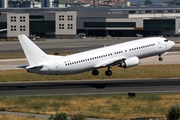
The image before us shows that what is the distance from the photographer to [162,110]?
40250 millimetres

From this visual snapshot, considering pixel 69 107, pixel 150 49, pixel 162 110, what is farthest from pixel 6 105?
pixel 150 49

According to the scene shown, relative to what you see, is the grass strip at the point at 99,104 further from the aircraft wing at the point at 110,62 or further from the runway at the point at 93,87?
the aircraft wing at the point at 110,62

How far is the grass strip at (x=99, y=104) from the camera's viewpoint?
39.3 m

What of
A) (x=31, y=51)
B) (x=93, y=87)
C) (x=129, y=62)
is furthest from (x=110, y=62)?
(x=31, y=51)

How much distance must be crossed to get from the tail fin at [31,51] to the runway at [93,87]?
15.2 feet

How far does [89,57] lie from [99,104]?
19.2m

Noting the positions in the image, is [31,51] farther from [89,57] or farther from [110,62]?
[110,62]

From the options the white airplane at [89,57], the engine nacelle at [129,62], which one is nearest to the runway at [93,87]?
the white airplane at [89,57]

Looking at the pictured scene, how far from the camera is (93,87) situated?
58.7 metres

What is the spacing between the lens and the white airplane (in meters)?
57.7

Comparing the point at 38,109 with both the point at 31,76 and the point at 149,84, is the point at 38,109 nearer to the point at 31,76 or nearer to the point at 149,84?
the point at 149,84

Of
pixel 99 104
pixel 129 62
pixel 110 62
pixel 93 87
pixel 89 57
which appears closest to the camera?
pixel 99 104

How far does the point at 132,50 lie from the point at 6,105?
29.6 m

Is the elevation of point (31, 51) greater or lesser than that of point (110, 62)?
greater
